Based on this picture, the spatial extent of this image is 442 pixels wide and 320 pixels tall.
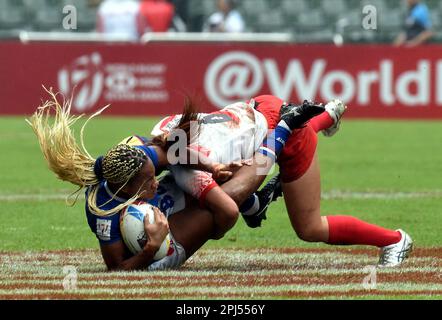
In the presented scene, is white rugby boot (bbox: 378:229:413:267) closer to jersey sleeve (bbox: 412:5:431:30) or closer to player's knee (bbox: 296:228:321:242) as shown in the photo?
player's knee (bbox: 296:228:321:242)

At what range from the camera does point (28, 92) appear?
21.9 meters

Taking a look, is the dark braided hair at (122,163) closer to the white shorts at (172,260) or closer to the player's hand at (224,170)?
the player's hand at (224,170)

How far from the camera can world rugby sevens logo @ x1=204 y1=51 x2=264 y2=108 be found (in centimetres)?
2186

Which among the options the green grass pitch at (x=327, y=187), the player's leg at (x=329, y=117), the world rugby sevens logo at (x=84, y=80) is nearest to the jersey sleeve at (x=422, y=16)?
the green grass pitch at (x=327, y=187)

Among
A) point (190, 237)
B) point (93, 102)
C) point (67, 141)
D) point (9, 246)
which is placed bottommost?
point (93, 102)

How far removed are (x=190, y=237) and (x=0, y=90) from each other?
14892mm

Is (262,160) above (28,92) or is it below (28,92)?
above

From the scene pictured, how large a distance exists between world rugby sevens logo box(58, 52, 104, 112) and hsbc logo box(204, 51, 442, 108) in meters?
1.99

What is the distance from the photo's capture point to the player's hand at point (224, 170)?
7.77m

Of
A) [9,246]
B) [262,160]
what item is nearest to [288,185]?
[262,160]

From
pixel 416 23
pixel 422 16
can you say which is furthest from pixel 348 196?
pixel 422 16

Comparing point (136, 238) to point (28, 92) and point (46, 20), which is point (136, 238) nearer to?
point (28, 92)

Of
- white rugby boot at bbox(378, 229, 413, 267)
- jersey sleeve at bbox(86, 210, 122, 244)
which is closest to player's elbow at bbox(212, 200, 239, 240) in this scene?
jersey sleeve at bbox(86, 210, 122, 244)
